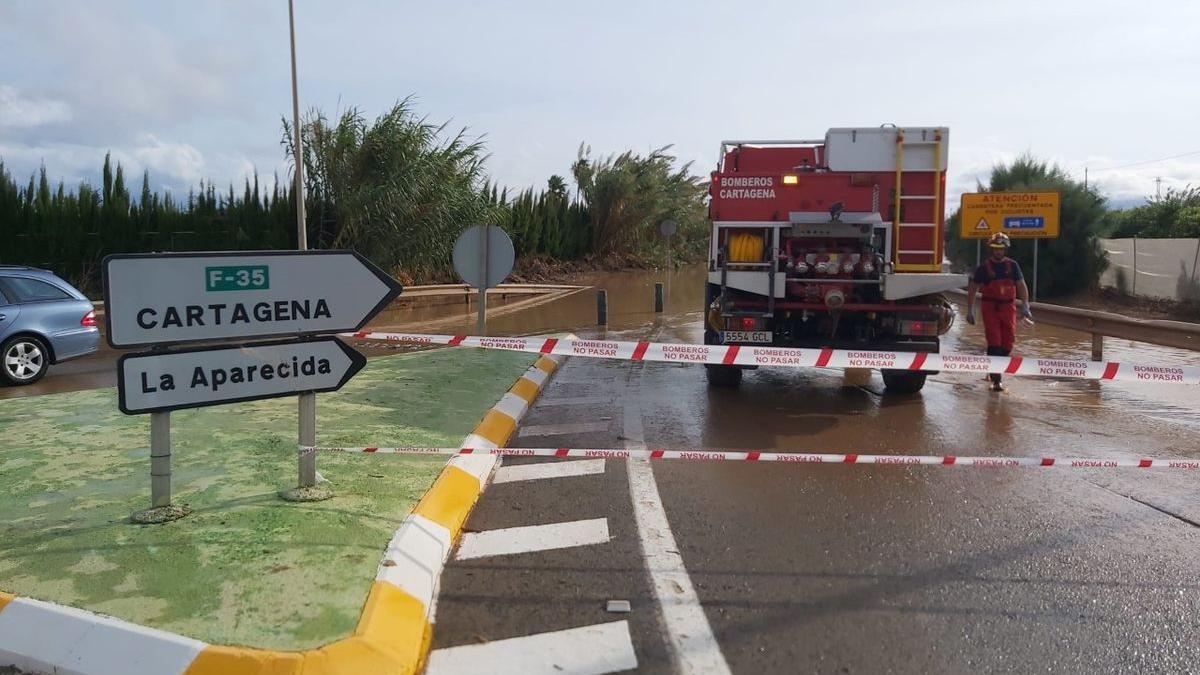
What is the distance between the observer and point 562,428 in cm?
815

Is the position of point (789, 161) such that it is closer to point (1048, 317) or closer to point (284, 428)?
point (1048, 317)

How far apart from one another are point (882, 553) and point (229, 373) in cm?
363

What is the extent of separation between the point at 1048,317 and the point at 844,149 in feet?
20.2

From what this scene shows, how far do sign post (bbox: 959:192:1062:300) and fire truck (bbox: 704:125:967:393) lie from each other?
12.5 meters

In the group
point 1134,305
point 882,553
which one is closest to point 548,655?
point 882,553

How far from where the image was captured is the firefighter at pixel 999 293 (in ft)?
33.2

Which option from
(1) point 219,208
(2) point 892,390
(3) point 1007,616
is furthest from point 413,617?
(1) point 219,208

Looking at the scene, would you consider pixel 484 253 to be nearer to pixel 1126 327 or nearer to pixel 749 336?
pixel 749 336

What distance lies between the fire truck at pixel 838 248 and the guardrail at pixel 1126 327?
3.09m

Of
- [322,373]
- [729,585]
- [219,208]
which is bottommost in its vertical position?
[729,585]

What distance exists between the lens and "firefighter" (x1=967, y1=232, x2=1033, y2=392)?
10133mm

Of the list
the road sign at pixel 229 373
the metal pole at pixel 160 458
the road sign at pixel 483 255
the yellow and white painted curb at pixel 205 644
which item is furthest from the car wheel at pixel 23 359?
the yellow and white painted curb at pixel 205 644

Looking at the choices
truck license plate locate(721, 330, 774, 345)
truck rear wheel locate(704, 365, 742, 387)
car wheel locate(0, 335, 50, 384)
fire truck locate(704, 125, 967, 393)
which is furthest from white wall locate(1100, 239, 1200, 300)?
car wheel locate(0, 335, 50, 384)

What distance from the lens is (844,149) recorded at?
9.95 metres
